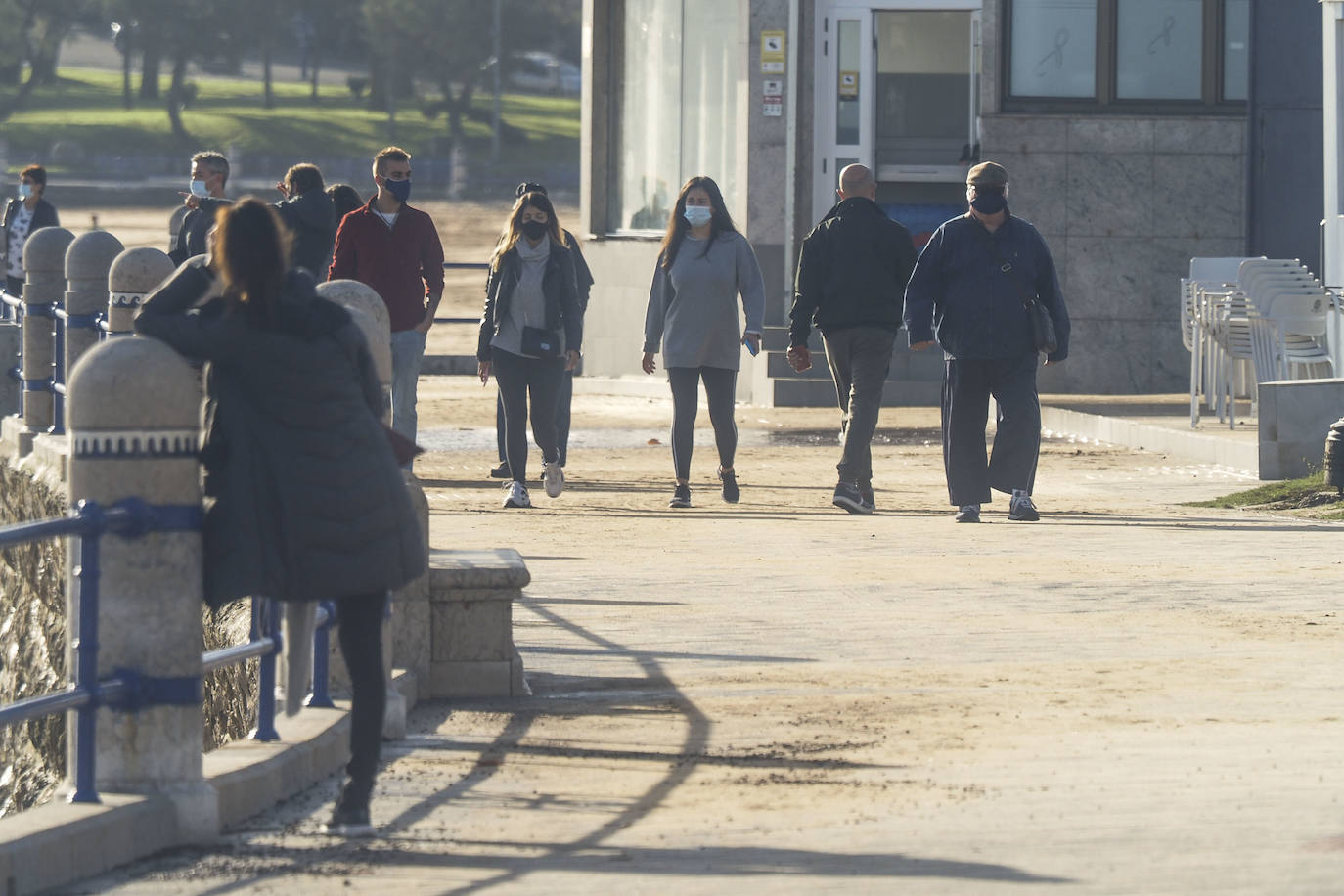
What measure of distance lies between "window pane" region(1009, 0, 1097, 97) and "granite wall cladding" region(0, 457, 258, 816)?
34.2 feet

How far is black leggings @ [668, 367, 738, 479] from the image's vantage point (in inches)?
506

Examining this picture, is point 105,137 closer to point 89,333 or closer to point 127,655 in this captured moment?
point 89,333

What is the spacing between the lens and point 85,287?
1339 centimetres

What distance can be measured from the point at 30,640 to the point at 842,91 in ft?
35.2

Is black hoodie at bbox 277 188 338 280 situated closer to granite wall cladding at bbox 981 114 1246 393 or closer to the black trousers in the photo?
the black trousers

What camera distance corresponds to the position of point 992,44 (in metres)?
21.8

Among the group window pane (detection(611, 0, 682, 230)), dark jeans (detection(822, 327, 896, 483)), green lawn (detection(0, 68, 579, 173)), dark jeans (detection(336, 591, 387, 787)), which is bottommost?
dark jeans (detection(336, 591, 387, 787))

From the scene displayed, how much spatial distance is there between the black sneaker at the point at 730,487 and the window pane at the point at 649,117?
421 inches

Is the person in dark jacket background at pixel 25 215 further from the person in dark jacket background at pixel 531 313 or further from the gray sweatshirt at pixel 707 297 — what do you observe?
the gray sweatshirt at pixel 707 297

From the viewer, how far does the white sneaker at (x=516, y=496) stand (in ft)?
42.6

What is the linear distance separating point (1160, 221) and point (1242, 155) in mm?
956

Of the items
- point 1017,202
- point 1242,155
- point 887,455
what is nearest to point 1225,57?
point 1242,155

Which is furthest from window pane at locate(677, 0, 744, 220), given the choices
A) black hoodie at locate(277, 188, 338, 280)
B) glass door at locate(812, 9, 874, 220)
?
black hoodie at locate(277, 188, 338, 280)

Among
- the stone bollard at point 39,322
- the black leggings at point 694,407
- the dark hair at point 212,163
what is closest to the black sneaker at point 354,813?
the black leggings at point 694,407
